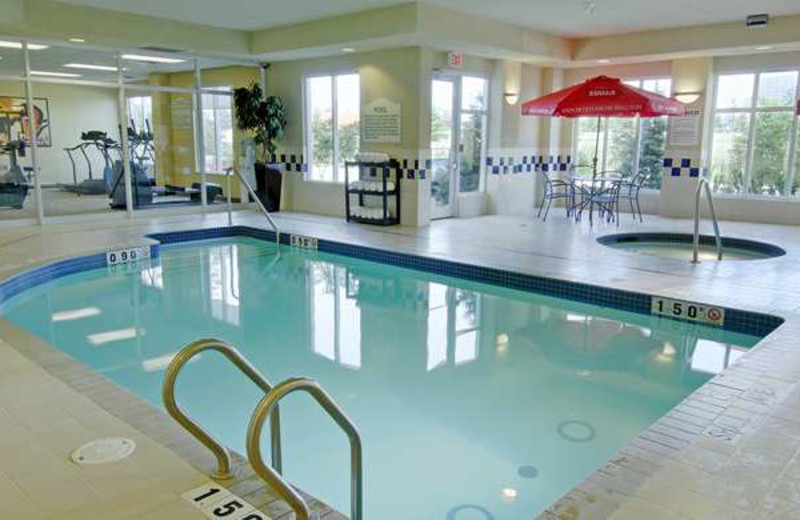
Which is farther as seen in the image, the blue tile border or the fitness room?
the fitness room

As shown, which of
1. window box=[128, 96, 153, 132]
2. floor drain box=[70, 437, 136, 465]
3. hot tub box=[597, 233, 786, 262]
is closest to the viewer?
floor drain box=[70, 437, 136, 465]

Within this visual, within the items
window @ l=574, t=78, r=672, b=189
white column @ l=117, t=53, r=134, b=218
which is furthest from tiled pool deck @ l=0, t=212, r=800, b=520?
window @ l=574, t=78, r=672, b=189

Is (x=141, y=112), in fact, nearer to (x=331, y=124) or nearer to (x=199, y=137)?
(x=199, y=137)

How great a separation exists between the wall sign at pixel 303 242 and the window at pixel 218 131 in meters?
3.48

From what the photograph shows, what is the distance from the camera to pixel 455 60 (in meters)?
8.83

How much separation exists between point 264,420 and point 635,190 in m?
9.55

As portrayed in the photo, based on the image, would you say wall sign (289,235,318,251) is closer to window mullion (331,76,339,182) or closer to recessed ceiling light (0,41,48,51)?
window mullion (331,76,339,182)

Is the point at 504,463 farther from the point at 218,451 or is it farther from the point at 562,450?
the point at 218,451

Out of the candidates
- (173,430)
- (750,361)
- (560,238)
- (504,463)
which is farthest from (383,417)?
(560,238)

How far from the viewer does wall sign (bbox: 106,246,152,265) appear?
6.90 meters

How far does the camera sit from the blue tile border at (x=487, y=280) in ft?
15.2

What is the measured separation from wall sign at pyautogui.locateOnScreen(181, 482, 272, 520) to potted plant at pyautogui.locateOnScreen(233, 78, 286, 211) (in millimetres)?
8562

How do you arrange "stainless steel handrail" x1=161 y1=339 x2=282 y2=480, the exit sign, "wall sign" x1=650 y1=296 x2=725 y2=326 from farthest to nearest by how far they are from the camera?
1. the exit sign
2. "wall sign" x1=650 y1=296 x2=725 y2=326
3. "stainless steel handrail" x1=161 y1=339 x2=282 y2=480

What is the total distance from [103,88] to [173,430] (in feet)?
25.8
